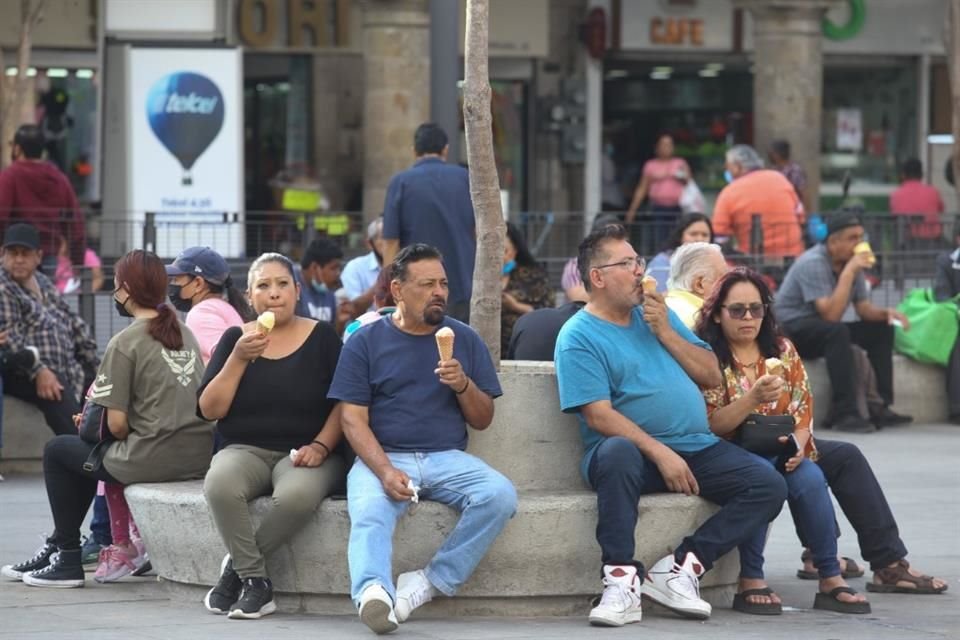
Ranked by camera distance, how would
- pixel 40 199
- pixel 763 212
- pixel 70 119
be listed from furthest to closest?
pixel 70 119
pixel 763 212
pixel 40 199

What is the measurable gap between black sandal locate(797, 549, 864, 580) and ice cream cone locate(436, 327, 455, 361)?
2.14 metres

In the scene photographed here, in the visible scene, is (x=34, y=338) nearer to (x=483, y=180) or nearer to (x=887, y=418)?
(x=483, y=180)

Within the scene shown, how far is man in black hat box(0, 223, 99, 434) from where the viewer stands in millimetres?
10508

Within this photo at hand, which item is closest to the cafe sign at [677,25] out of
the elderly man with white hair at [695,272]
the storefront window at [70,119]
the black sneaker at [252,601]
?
the storefront window at [70,119]

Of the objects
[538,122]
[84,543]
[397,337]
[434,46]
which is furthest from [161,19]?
[397,337]

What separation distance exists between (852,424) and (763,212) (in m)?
2.51

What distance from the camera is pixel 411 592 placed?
6.85 metres

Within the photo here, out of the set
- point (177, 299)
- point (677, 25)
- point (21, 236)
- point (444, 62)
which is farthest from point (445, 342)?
point (677, 25)

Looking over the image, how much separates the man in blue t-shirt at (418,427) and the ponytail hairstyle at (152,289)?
34.4 inches

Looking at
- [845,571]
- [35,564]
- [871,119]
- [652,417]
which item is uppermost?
[871,119]

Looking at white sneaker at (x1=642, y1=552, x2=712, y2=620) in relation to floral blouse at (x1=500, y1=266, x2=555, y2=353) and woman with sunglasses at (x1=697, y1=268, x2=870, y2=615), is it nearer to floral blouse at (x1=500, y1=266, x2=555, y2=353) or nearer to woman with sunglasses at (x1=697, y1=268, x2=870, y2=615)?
woman with sunglasses at (x1=697, y1=268, x2=870, y2=615)

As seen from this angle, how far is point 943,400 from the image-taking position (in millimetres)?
14000

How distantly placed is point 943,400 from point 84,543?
743cm

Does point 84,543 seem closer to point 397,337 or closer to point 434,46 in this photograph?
point 397,337
